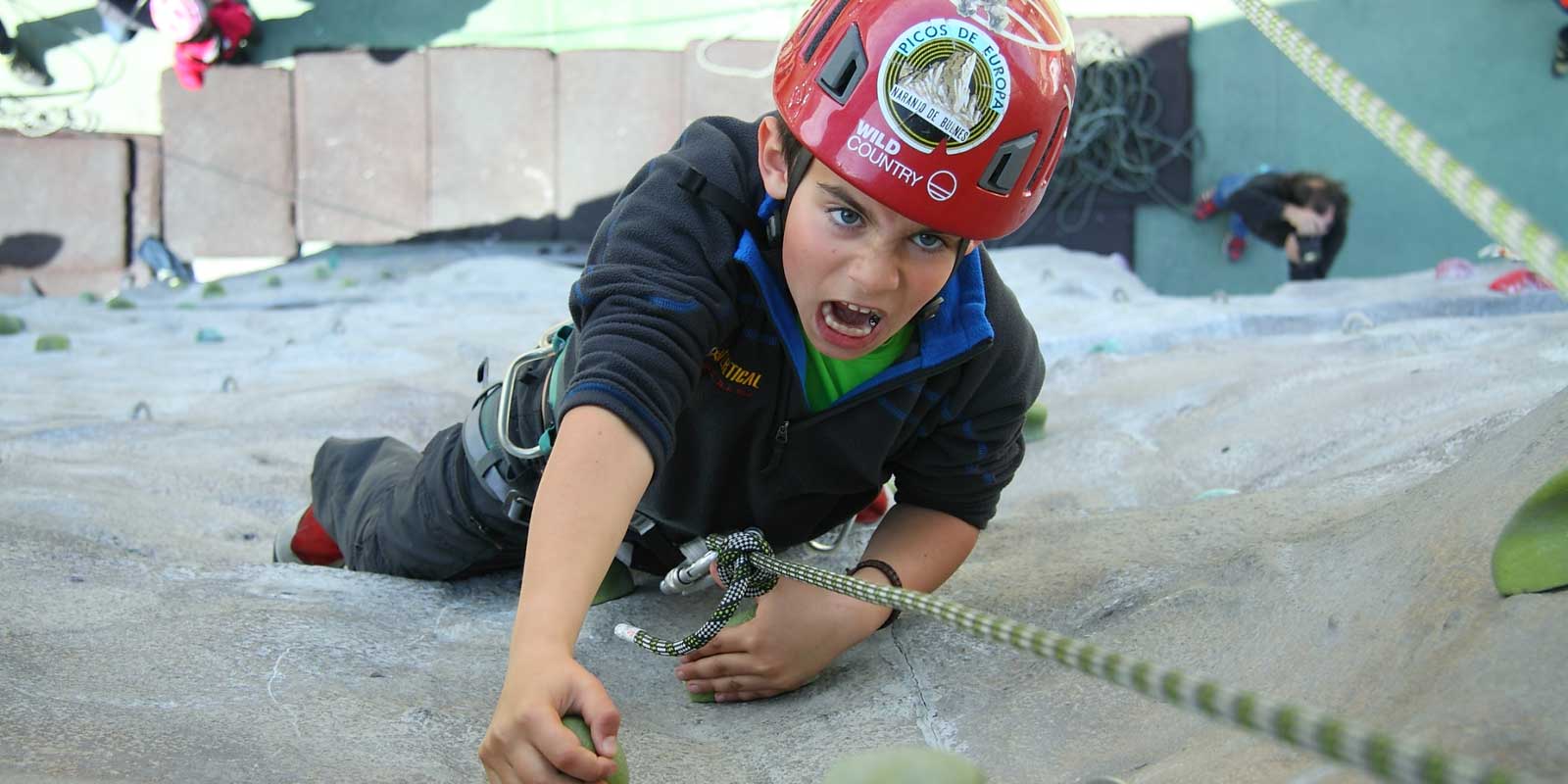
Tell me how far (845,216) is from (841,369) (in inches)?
9.7

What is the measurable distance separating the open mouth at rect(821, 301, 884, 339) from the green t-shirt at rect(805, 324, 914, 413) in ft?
0.45

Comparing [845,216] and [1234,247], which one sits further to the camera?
[1234,247]

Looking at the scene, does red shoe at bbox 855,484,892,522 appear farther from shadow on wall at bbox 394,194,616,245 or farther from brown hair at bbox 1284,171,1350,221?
shadow on wall at bbox 394,194,616,245

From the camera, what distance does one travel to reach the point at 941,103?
1.32 metres

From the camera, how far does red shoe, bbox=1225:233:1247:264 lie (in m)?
7.81

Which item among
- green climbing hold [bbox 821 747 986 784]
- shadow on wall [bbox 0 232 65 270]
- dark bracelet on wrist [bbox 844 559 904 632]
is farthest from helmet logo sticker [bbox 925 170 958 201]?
shadow on wall [bbox 0 232 65 270]

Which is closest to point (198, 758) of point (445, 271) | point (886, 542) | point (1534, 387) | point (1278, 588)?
point (886, 542)

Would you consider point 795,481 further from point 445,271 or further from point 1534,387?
point 445,271

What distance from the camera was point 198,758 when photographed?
3.85 ft

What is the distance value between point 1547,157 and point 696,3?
5060 mm

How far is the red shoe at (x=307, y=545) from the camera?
2312 mm

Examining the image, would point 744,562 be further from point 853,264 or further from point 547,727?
point 547,727

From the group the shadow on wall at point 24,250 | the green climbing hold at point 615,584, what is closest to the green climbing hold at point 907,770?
the green climbing hold at point 615,584

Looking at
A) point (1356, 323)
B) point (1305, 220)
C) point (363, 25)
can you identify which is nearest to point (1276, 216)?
point (1305, 220)
